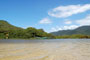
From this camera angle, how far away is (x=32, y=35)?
109375mm

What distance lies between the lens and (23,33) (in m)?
109

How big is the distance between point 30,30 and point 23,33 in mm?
7338

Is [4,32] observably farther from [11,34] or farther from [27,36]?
[27,36]

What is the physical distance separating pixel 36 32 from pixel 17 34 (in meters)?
17.9

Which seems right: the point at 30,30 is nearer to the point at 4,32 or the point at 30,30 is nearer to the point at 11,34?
the point at 11,34

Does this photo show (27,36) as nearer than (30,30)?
Yes

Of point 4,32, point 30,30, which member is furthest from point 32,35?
point 4,32

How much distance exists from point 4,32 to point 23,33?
1844 centimetres

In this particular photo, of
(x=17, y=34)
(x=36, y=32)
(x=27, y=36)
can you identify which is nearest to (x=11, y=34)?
(x=17, y=34)

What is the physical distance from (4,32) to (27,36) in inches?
939

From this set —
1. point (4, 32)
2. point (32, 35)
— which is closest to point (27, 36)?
point (32, 35)

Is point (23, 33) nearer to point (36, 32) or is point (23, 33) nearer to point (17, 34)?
point (17, 34)

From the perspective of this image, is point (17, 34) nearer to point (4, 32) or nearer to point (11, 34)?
point (11, 34)

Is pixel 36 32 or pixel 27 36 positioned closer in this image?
pixel 27 36
